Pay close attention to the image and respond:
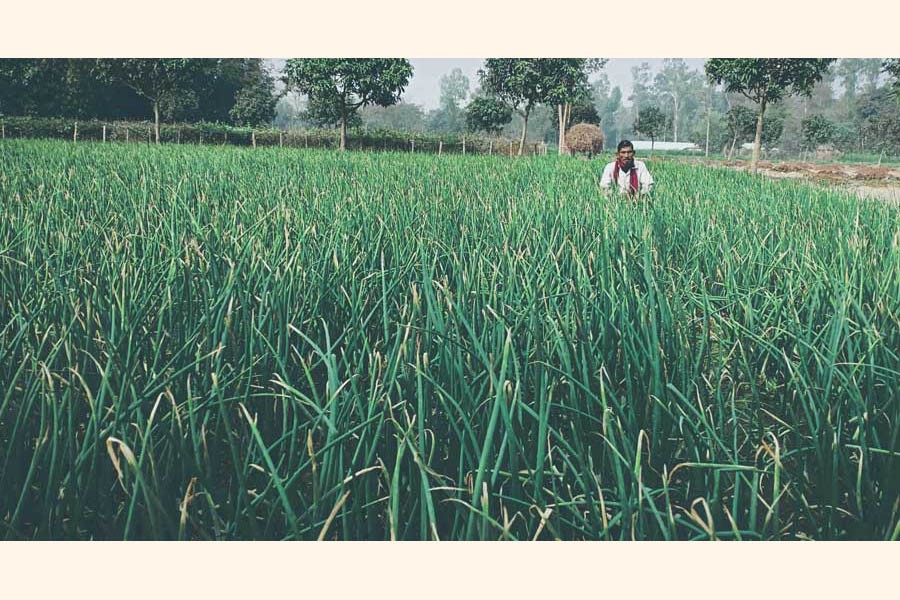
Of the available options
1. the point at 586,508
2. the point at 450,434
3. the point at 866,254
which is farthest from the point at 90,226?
the point at 866,254

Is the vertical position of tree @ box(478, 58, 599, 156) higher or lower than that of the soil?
higher

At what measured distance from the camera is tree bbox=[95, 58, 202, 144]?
11695 mm

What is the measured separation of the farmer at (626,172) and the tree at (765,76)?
6.50m

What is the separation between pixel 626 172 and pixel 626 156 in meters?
0.15

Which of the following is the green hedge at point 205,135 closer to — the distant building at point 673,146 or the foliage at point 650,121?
the foliage at point 650,121

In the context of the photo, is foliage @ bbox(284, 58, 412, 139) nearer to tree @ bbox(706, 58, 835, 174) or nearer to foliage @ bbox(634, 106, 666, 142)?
tree @ bbox(706, 58, 835, 174)

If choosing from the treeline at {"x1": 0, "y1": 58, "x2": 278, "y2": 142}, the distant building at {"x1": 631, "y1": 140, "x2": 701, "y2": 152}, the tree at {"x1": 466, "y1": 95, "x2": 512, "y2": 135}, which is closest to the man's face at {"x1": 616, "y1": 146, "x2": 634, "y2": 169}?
the treeline at {"x1": 0, "y1": 58, "x2": 278, "y2": 142}

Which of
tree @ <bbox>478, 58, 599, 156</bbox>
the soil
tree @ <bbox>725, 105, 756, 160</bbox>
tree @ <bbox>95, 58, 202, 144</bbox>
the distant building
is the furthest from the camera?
the distant building

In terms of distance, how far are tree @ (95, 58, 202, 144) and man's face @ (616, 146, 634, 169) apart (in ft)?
33.8

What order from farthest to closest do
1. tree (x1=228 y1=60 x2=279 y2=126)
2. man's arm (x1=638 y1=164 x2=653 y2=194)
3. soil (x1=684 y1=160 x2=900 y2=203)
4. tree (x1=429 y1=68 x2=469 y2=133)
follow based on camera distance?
tree (x1=429 y1=68 x2=469 y2=133) < tree (x1=228 y1=60 x2=279 y2=126) < soil (x1=684 y1=160 x2=900 y2=203) < man's arm (x1=638 y1=164 x2=653 y2=194)

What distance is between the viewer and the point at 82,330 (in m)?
1.21

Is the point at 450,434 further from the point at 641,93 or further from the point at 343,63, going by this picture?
the point at 641,93

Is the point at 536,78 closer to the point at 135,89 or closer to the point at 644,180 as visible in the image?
the point at 135,89

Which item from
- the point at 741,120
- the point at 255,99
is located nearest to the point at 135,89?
the point at 255,99
